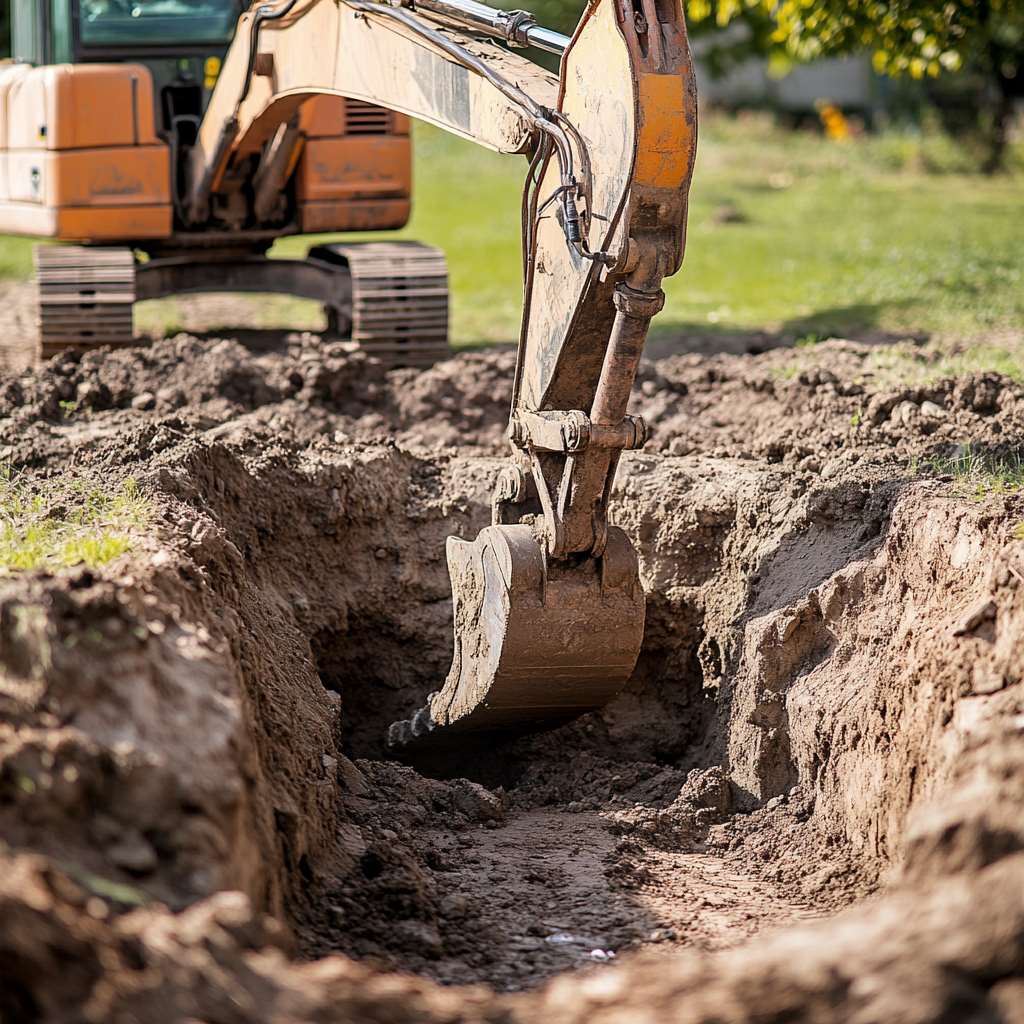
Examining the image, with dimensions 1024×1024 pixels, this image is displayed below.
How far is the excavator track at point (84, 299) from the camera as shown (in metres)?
9.20

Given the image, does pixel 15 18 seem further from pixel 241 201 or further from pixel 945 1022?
pixel 945 1022

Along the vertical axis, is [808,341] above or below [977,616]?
above

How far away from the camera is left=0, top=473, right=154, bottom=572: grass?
4293 millimetres

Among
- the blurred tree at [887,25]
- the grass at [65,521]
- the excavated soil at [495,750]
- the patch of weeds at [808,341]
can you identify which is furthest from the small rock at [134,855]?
the blurred tree at [887,25]

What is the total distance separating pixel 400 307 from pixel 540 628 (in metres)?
4.61

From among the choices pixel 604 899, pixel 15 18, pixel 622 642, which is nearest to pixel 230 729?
pixel 604 899

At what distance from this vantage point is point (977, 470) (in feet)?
18.1

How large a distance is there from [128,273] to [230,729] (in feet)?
20.7

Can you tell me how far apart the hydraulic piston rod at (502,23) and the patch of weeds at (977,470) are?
212 cm

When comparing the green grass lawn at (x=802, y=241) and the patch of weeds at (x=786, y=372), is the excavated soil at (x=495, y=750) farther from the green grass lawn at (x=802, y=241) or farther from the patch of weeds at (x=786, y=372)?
the green grass lawn at (x=802, y=241)

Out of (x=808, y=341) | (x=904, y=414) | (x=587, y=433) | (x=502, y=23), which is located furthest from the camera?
(x=808, y=341)

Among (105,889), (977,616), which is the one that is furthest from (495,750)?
(105,889)

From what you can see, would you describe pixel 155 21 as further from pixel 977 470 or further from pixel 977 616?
pixel 977 616

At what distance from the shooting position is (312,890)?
4207mm
